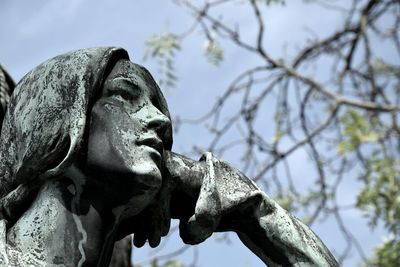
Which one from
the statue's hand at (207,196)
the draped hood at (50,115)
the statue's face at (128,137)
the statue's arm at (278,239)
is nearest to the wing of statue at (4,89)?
the draped hood at (50,115)

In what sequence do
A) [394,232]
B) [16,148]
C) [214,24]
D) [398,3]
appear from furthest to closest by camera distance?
1. [398,3]
2. [214,24]
3. [394,232]
4. [16,148]

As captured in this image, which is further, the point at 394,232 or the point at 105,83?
the point at 394,232

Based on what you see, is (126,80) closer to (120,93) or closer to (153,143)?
(120,93)

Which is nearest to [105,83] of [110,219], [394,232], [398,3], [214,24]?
[110,219]

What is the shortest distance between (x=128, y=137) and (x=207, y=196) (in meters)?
0.22

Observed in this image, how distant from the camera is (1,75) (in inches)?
145

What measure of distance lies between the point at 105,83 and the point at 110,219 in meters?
0.33

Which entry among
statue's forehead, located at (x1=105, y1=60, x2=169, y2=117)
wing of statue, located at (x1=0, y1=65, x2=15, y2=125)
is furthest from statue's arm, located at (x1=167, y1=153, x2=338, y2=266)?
wing of statue, located at (x1=0, y1=65, x2=15, y2=125)

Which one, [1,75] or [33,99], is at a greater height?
[1,75]

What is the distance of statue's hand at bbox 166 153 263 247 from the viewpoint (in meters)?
2.69

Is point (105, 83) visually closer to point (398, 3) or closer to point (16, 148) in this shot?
point (16, 148)

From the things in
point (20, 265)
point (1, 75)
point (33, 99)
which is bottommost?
point (20, 265)

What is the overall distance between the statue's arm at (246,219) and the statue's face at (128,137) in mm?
95

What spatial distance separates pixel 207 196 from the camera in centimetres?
270
